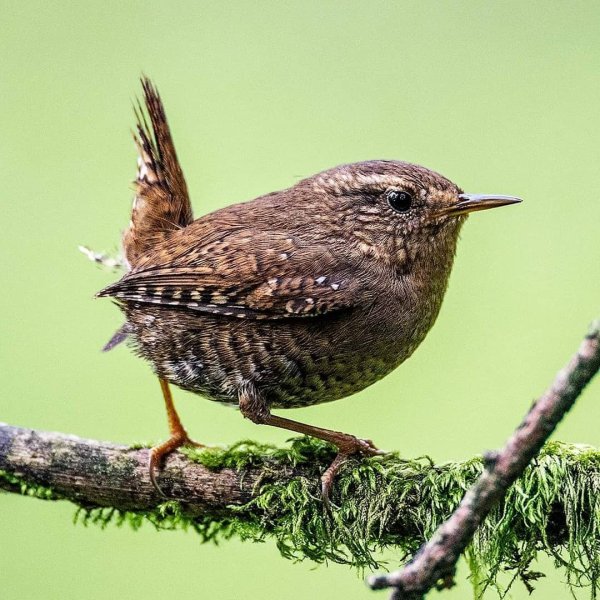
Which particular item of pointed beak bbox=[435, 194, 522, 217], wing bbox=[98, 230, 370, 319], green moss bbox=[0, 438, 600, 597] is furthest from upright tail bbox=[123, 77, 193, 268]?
pointed beak bbox=[435, 194, 522, 217]

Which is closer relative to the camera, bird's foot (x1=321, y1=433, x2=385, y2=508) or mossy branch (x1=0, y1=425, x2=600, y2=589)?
mossy branch (x1=0, y1=425, x2=600, y2=589)

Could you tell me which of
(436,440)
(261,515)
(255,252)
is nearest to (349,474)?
(261,515)

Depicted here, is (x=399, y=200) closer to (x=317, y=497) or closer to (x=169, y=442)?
(x=317, y=497)

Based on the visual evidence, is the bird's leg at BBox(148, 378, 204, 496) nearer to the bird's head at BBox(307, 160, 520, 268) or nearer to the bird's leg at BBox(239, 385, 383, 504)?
the bird's leg at BBox(239, 385, 383, 504)

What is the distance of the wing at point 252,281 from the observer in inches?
153

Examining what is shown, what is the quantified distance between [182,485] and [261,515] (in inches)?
14.4

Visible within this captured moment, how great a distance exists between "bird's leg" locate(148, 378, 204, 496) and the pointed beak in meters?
1.48

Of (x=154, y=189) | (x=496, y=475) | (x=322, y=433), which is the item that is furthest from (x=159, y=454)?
(x=496, y=475)

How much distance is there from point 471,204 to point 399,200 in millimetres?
311

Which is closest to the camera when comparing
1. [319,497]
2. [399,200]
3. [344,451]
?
[319,497]

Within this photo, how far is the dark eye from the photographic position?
13.4 feet

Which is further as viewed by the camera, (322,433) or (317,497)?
(322,433)

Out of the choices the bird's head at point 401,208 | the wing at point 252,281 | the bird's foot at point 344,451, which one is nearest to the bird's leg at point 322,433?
the bird's foot at point 344,451

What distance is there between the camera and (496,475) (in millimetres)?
1919
